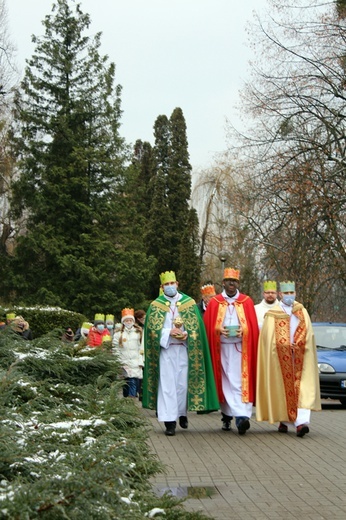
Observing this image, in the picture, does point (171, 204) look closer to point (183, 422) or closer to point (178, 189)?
point (178, 189)

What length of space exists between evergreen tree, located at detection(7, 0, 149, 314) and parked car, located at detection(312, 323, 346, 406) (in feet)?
85.9

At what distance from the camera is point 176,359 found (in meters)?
13.0

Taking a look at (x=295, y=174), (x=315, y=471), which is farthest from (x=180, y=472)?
(x=295, y=174)

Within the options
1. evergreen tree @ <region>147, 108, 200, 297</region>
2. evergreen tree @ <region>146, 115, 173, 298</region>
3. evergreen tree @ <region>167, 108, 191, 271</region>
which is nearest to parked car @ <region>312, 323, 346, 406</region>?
evergreen tree @ <region>147, 108, 200, 297</region>

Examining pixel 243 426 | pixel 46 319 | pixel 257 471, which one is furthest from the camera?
pixel 46 319

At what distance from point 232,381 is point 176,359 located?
79 centimetres

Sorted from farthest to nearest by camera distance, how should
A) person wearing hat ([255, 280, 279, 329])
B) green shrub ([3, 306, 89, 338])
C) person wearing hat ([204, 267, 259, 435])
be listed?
green shrub ([3, 306, 89, 338]) < person wearing hat ([255, 280, 279, 329]) < person wearing hat ([204, 267, 259, 435])

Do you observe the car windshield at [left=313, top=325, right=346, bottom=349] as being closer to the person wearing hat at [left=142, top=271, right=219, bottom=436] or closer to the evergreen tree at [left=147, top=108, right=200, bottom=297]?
the person wearing hat at [left=142, top=271, right=219, bottom=436]

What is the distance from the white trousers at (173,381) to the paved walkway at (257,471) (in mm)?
360

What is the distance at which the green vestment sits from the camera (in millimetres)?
12797

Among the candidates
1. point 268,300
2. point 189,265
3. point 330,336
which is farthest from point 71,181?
point 268,300

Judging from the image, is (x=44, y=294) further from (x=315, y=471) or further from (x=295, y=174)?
(x=315, y=471)

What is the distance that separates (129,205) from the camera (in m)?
49.8

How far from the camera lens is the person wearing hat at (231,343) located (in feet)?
42.6
